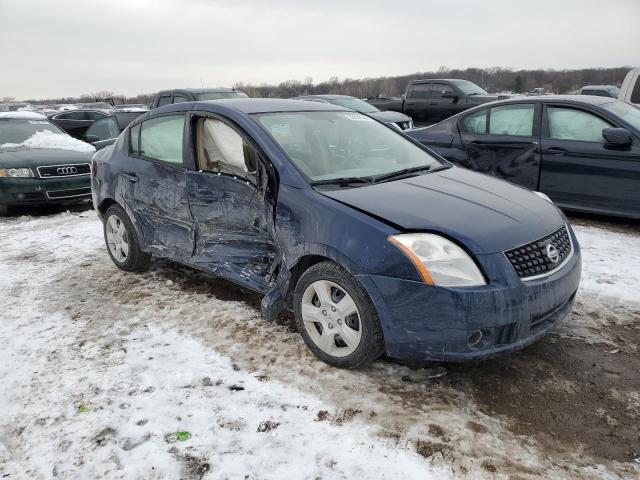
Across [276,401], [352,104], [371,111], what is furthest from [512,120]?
[352,104]

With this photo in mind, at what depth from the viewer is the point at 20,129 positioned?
346 inches

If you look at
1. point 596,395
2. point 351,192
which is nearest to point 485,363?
point 596,395

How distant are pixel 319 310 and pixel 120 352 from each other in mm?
1397

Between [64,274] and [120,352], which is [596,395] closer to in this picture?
[120,352]

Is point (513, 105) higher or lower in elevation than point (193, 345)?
higher

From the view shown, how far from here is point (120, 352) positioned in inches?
134

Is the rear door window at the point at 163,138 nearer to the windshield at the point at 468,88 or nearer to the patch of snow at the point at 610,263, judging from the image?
the patch of snow at the point at 610,263

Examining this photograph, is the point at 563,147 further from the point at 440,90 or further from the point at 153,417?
the point at 440,90

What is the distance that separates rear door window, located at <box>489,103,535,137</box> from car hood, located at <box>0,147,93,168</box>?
6.23m

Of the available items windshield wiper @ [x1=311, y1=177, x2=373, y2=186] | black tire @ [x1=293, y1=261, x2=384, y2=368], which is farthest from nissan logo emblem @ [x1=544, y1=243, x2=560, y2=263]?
windshield wiper @ [x1=311, y1=177, x2=373, y2=186]

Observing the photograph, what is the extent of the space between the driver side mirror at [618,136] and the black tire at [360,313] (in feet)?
13.8

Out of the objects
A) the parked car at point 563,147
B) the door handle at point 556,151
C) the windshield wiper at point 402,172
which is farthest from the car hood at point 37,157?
the door handle at point 556,151

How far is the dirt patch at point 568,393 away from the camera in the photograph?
248 centimetres

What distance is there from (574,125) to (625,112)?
0.61 metres
